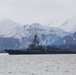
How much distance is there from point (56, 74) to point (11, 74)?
10799 mm

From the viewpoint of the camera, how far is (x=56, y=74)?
8156 centimetres

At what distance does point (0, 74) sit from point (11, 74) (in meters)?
2.88

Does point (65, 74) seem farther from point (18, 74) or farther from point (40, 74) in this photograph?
point (18, 74)

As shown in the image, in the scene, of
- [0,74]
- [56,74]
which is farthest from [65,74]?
[0,74]

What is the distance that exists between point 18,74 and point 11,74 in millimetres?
1955

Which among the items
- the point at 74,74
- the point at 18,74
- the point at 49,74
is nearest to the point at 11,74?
the point at 18,74

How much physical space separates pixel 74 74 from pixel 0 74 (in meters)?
17.2

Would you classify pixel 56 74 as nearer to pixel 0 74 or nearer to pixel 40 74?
pixel 40 74

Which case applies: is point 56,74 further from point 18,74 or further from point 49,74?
point 18,74

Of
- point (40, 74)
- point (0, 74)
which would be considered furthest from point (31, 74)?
point (0, 74)

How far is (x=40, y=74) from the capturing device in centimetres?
8269

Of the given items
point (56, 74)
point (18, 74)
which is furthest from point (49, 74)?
point (18, 74)

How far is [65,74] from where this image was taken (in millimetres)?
81438

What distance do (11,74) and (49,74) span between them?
29.9 ft
